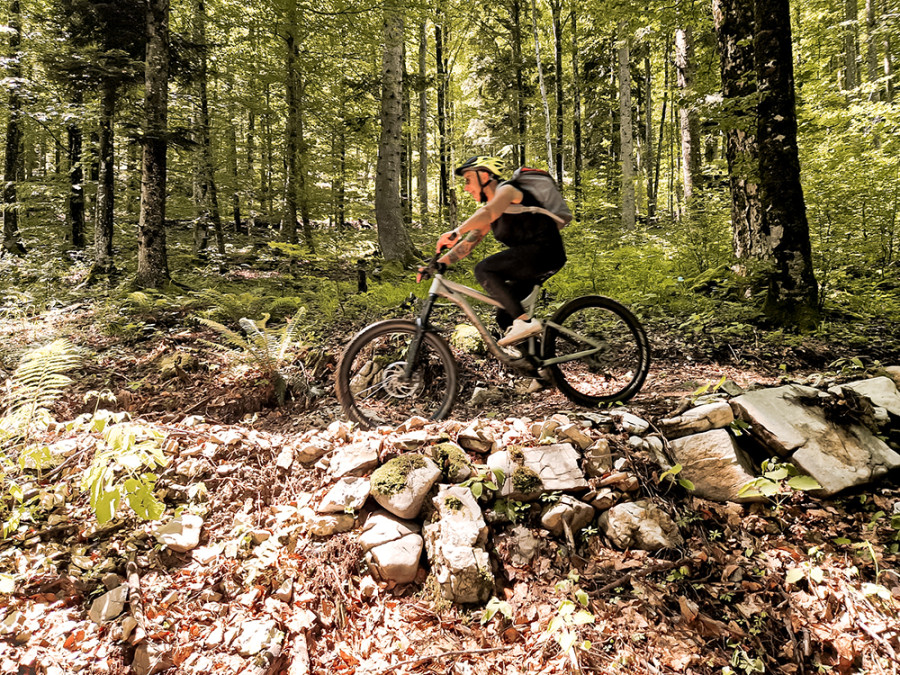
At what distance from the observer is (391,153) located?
11000 mm

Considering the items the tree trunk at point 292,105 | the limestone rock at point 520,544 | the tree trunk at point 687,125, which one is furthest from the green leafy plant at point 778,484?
the tree trunk at point 292,105

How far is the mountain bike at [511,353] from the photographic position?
3.96 metres

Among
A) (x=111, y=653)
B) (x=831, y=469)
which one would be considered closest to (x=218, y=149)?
(x=111, y=653)

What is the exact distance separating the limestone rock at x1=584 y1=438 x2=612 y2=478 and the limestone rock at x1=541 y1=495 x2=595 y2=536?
271mm

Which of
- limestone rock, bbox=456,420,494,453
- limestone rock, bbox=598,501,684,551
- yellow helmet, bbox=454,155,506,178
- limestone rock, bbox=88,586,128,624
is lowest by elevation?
limestone rock, bbox=88,586,128,624

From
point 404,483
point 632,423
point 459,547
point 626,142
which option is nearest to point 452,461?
point 404,483

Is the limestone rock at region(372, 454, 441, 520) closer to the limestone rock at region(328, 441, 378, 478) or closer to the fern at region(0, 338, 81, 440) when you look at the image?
the limestone rock at region(328, 441, 378, 478)

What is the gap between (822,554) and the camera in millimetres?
2553

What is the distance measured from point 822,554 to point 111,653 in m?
4.09

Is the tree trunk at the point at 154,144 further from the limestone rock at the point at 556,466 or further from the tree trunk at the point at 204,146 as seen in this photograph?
the limestone rock at the point at 556,466

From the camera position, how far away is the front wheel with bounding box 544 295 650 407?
4027mm

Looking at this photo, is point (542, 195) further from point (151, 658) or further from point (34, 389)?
point (34, 389)

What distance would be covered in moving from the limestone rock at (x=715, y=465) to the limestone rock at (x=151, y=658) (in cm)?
342

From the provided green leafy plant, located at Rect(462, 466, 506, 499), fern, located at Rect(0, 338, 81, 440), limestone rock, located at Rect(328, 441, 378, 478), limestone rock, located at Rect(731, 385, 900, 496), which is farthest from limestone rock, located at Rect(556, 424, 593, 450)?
fern, located at Rect(0, 338, 81, 440)
